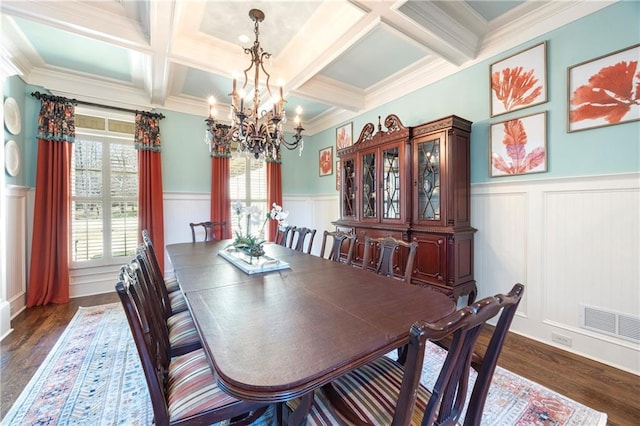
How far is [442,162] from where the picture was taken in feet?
8.55

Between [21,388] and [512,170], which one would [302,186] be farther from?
[21,388]

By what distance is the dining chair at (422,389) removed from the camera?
0.66 meters

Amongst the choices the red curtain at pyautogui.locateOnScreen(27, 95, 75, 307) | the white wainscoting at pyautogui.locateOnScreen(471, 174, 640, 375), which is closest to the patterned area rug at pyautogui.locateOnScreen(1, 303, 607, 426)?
the white wainscoting at pyautogui.locateOnScreen(471, 174, 640, 375)

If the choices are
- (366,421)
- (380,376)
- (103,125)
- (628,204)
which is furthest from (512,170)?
(103,125)

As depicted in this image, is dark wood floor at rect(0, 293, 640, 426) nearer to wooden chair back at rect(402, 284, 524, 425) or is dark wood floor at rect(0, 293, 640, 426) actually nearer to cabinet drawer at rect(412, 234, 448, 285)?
cabinet drawer at rect(412, 234, 448, 285)

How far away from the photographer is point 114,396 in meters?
1.69

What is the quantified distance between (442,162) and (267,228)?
3.20 m

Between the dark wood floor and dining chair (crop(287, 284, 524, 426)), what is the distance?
4.37ft

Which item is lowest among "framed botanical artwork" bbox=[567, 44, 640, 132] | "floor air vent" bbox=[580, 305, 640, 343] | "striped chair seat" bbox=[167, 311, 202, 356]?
"floor air vent" bbox=[580, 305, 640, 343]

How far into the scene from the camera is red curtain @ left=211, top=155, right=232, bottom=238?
4297 mm

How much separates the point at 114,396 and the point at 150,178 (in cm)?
290

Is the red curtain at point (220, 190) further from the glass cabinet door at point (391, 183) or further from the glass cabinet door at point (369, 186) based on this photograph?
the glass cabinet door at point (391, 183)

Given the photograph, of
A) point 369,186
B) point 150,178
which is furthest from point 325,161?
point 150,178

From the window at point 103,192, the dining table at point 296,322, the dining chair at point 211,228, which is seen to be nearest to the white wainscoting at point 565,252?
the dining table at point 296,322
